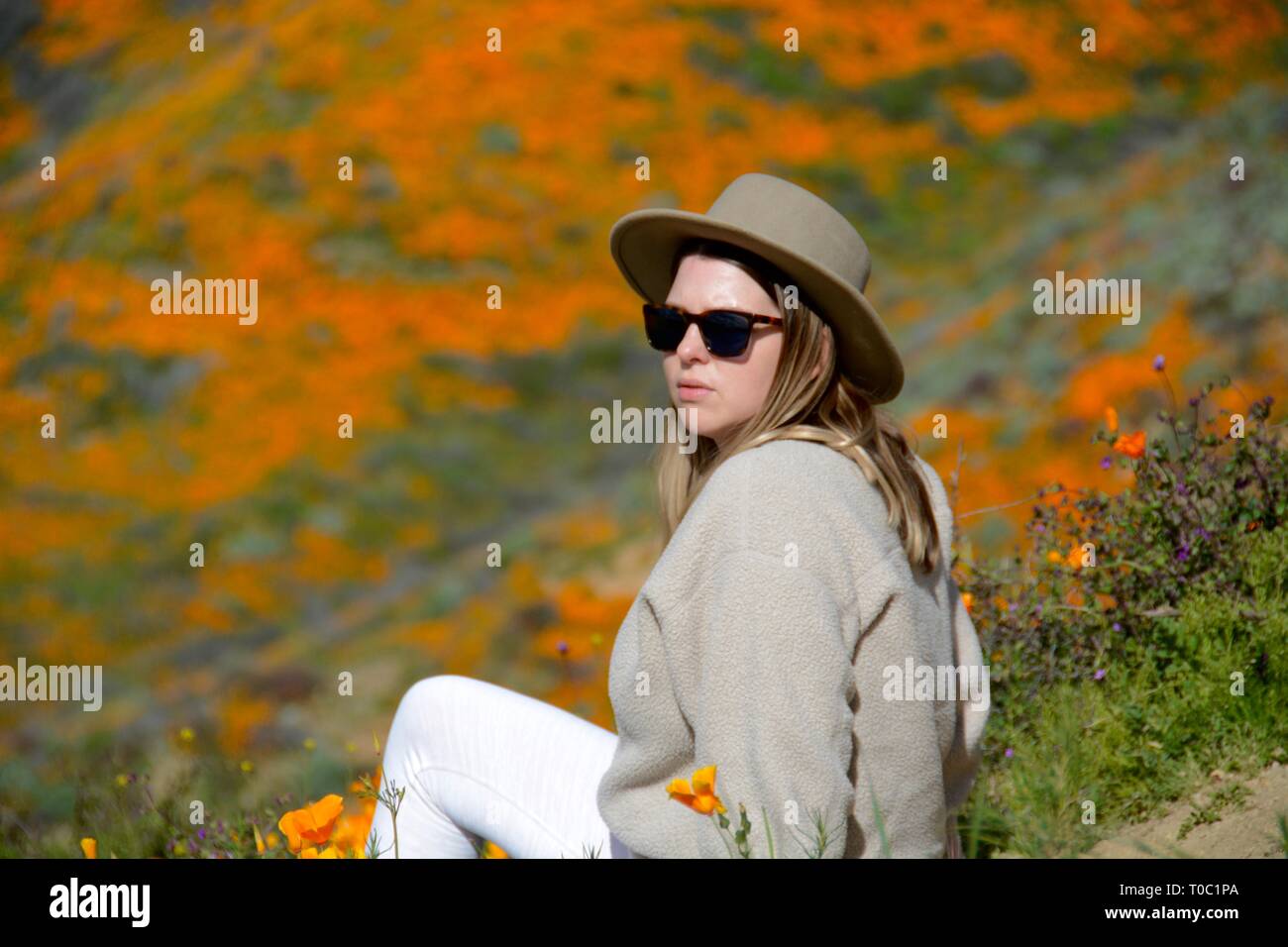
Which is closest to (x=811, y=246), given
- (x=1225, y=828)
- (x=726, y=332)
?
(x=726, y=332)

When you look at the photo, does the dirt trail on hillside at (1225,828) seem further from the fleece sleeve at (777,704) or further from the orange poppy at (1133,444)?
the fleece sleeve at (777,704)

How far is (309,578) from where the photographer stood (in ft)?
43.7

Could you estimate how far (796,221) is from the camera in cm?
214

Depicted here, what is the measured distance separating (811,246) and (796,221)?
5cm

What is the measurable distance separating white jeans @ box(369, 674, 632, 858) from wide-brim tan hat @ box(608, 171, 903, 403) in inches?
30.8

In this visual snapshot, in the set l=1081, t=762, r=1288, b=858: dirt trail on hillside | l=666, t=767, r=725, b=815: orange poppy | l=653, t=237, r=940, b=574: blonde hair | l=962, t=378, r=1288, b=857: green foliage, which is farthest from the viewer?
l=962, t=378, r=1288, b=857: green foliage

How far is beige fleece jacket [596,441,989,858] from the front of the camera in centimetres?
169

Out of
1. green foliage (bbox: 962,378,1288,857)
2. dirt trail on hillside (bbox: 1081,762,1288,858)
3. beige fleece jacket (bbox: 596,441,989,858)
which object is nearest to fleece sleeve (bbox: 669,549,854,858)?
beige fleece jacket (bbox: 596,441,989,858)

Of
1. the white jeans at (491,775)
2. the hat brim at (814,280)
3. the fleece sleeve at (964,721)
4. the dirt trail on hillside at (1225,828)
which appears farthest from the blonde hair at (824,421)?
the dirt trail on hillside at (1225,828)

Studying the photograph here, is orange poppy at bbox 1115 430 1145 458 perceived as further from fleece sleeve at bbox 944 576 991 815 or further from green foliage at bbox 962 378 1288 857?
fleece sleeve at bbox 944 576 991 815

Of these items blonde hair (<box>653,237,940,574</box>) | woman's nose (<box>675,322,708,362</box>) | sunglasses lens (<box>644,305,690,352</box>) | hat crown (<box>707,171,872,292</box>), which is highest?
hat crown (<box>707,171,872,292</box>)

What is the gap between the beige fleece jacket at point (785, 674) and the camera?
169 centimetres

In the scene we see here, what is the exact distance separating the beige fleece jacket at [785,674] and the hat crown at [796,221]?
35 centimetres
